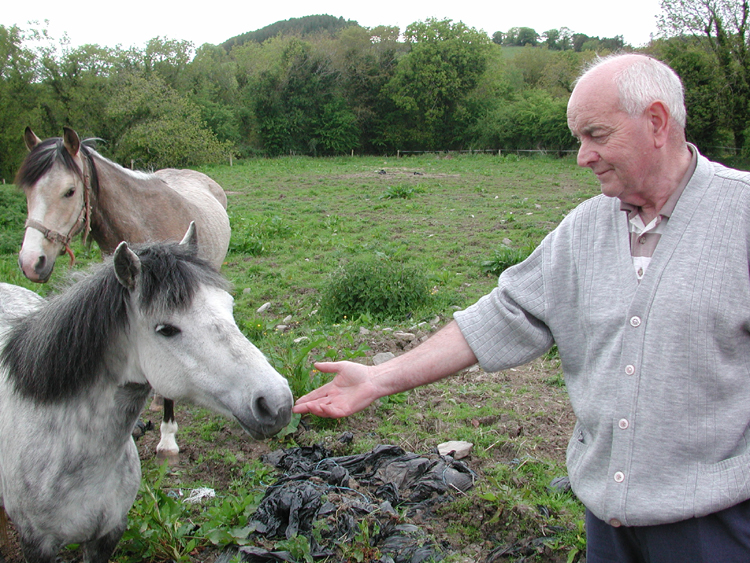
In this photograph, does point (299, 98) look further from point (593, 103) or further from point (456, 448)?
point (593, 103)

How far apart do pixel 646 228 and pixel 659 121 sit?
12.1 inches

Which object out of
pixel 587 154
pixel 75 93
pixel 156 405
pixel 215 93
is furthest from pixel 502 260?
pixel 215 93

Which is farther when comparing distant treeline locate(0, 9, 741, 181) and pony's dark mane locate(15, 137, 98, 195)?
distant treeline locate(0, 9, 741, 181)

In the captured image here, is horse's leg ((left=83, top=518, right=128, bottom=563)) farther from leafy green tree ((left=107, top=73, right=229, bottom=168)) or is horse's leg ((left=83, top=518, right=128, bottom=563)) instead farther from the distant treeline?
leafy green tree ((left=107, top=73, right=229, bottom=168))

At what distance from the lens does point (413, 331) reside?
5.37 metres

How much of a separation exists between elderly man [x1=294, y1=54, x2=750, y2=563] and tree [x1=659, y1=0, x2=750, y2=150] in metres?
23.5

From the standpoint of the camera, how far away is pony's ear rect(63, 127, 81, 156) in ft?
12.9

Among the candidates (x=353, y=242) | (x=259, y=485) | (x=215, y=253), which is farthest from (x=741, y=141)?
(x=259, y=485)

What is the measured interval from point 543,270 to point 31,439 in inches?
83.6

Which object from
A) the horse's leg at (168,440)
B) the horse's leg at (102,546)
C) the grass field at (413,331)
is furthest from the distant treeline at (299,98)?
the horse's leg at (102,546)

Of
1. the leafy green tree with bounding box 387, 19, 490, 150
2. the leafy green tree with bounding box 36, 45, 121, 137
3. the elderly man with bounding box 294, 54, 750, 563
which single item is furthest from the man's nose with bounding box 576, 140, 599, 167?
the leafy green tree with bounding box 387, 19, 490, 150

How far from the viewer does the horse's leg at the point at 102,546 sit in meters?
2.29

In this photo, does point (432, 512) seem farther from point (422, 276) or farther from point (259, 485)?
point (422, 276)

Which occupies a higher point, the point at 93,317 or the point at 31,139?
the point at 31,139
